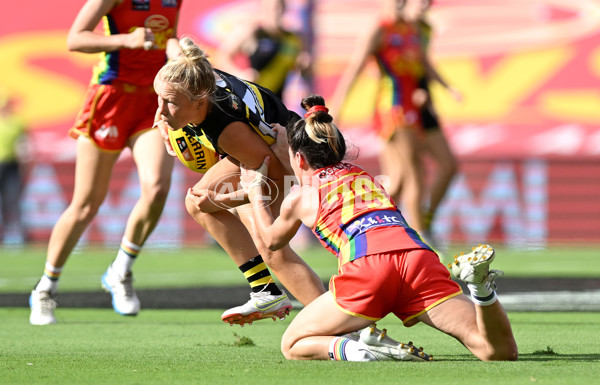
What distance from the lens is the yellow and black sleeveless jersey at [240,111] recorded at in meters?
5.52

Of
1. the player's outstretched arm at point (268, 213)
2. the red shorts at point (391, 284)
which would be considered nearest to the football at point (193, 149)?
the player's outstretched arm at point (268, 213)

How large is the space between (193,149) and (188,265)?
7146mm

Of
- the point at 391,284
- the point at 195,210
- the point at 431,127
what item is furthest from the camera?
the point at 431,127

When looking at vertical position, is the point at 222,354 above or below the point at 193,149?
below

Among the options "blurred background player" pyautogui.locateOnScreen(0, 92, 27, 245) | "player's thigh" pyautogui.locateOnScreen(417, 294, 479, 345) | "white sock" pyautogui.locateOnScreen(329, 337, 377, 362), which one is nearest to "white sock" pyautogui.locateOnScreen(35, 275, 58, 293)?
"white sock" pyautogui.locateOnScreen(329, 337, 377, 362)

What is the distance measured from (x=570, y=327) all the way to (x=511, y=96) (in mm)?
14941

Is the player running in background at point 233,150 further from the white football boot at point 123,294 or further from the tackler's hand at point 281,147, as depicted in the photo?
the white football boot at point 123,294

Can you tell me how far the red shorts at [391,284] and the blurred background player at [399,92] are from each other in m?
6.30

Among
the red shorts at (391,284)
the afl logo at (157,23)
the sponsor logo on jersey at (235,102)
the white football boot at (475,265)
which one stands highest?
the sponsor logo on jersey at (235,102)

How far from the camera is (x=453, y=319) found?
4910 mm

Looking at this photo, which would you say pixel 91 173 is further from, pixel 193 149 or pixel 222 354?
pixel 222 354

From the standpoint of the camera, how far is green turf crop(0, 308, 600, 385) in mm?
4426

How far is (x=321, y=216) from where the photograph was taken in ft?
16.5

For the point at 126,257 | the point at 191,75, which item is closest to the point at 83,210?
the point at 126,257
